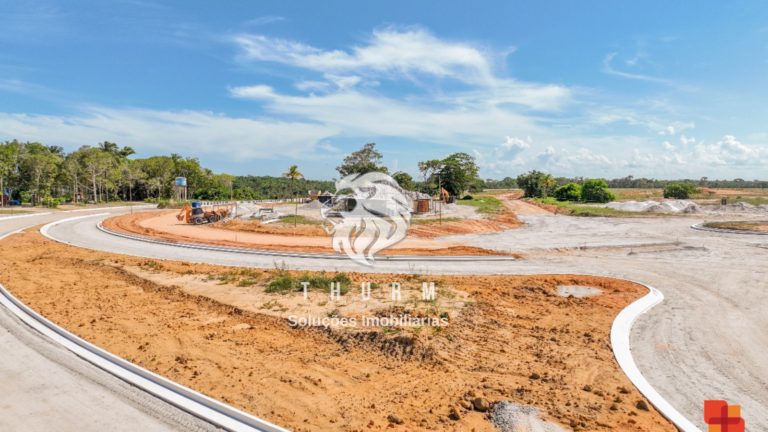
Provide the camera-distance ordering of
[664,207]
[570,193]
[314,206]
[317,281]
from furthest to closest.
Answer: [570,193]
[664,207]
[314,206]
[317,281]

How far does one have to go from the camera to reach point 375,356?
810 centimetres

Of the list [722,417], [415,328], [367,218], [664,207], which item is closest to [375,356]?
[415,328]

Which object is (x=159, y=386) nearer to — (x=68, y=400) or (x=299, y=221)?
(x=68, y=400)

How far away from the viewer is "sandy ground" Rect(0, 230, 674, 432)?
5.97 meters

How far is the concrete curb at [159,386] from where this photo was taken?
5.41 metres

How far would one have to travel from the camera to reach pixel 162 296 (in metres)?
12.5

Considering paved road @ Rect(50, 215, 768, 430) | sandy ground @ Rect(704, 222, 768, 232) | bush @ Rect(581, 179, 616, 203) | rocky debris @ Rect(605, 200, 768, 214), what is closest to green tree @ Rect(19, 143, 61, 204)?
paved road @ Rect(50, 215, 768, 430)

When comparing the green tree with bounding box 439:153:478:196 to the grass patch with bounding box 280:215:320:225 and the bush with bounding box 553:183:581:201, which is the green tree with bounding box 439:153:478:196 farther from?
the grass patch with bounding box 280:215:320:225

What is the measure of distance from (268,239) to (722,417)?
24825mm

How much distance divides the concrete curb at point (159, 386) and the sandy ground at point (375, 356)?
0.32m

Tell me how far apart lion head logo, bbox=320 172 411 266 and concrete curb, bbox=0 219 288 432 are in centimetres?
1226

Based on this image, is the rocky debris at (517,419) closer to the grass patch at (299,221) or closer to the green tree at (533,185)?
the grass patch at (299,221)

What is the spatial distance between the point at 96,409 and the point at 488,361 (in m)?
7.12

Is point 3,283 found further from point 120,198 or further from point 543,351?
point 120,198
